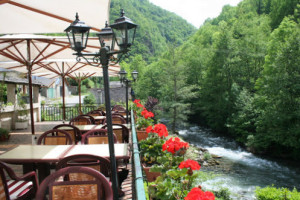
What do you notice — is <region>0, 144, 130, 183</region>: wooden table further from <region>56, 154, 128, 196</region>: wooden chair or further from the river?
the river

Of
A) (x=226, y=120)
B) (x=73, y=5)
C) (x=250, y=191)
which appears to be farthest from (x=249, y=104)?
(x=73, y=5)

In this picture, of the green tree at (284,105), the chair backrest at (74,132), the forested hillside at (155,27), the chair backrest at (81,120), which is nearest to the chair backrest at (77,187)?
the chair backrest at (74,132)

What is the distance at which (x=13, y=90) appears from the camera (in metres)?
11.4

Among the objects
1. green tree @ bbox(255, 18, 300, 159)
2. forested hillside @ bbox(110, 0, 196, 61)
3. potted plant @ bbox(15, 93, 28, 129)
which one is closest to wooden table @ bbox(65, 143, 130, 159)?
potted plant @ bbox(15, 93, 28, 129)

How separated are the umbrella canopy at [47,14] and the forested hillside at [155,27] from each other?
216ft

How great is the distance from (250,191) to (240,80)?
16.7 meters

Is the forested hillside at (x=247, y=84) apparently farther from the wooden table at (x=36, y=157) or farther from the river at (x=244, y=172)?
the wooden table at (x=36, y=157)

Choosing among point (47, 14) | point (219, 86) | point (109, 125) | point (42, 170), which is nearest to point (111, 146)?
point (109, 125)

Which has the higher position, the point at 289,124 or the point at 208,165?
the point at 289,124

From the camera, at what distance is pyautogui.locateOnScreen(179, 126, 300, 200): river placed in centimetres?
1127

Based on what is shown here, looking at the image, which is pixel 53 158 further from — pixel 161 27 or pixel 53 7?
pixel 161 27

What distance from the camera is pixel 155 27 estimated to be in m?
80.9

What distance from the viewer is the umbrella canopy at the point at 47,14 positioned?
2924 mm

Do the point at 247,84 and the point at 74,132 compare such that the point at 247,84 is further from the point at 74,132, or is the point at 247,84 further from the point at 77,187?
the point at 77,187
